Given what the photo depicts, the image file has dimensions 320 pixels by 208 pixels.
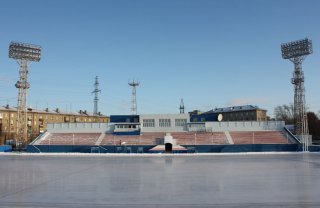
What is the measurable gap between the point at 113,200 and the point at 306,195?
7.83 m

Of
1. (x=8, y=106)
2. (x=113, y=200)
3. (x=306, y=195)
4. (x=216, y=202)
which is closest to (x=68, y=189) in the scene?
(x=113, y=200)

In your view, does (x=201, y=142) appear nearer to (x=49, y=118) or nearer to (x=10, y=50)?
(x=10, y=50)

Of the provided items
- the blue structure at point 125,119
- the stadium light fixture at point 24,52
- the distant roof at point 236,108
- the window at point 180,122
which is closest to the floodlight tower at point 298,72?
the window at point 180,122

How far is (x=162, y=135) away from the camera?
2667 inches

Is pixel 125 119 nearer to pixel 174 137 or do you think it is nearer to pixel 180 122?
pixel 180 122

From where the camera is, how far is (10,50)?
70812 mm

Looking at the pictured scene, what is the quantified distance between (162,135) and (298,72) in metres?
33.2

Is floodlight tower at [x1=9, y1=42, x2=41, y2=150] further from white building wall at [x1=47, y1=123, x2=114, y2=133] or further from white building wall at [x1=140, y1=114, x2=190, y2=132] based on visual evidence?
white building wall at [x1=140, y1=114, x2=190, y2=132]

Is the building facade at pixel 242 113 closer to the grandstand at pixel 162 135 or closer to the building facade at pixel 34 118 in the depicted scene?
the building facade at pixel 34 118

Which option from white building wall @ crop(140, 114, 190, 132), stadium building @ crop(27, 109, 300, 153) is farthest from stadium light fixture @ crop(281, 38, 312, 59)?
white building wall @ crop(140, 114, 190, 132)

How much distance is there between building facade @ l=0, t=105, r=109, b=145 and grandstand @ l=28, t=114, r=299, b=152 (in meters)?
37.2

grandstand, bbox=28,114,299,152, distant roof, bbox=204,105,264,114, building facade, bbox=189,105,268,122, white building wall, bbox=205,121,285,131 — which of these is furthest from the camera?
distant roof, bbox=204,105,264,114

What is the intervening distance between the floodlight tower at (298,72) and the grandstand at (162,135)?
5.51 m

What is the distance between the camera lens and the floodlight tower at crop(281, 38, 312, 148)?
6819 centimetres
